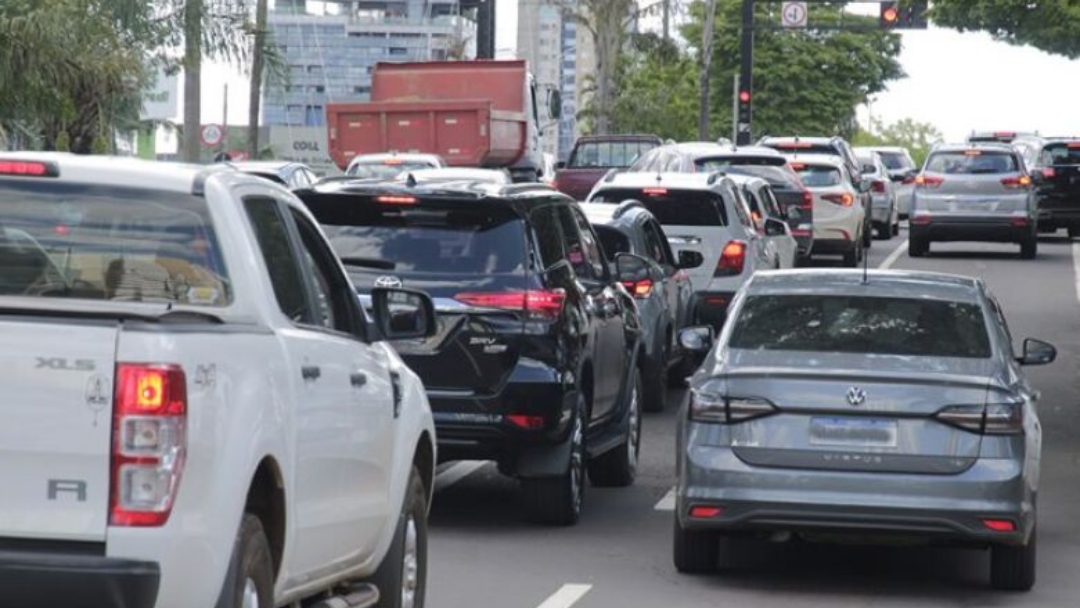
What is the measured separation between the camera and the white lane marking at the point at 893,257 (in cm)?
3694

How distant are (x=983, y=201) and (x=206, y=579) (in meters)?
31.4

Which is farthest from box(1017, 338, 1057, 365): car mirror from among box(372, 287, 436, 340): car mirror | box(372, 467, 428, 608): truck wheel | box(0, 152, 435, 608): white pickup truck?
box(0, 152, 435, 608): white pickup truck

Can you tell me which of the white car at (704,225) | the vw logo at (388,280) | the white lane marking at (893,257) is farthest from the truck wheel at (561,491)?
the white lane marking at (893,257)

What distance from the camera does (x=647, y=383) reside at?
1927 centimetres

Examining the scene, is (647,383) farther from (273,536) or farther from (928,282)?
(273,536)

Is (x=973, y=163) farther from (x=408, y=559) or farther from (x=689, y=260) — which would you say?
(x=408, y=559)

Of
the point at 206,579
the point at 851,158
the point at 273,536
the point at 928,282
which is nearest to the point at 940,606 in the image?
the point at 928,282

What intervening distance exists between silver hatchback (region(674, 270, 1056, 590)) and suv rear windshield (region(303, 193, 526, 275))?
67.9 inches

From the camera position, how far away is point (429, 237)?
12836 millimetres

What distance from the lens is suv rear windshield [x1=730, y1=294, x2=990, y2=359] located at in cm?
1154

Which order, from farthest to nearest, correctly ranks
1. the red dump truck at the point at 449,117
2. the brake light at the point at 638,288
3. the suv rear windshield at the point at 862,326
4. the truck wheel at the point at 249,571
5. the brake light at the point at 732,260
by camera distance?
the red dump truck at the point at 449,117
the brake light at the point at 732,260
the brake light at the point at 638,288
the suv rear windshield at the point at 862,326
the truck wheel at the point at 249,571

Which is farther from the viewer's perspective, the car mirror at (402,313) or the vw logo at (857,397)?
the vw logo at (857,397)

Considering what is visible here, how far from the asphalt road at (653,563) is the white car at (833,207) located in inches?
758

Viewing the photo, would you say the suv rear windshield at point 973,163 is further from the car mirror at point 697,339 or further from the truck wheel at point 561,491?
the car mirror at point 697,339
